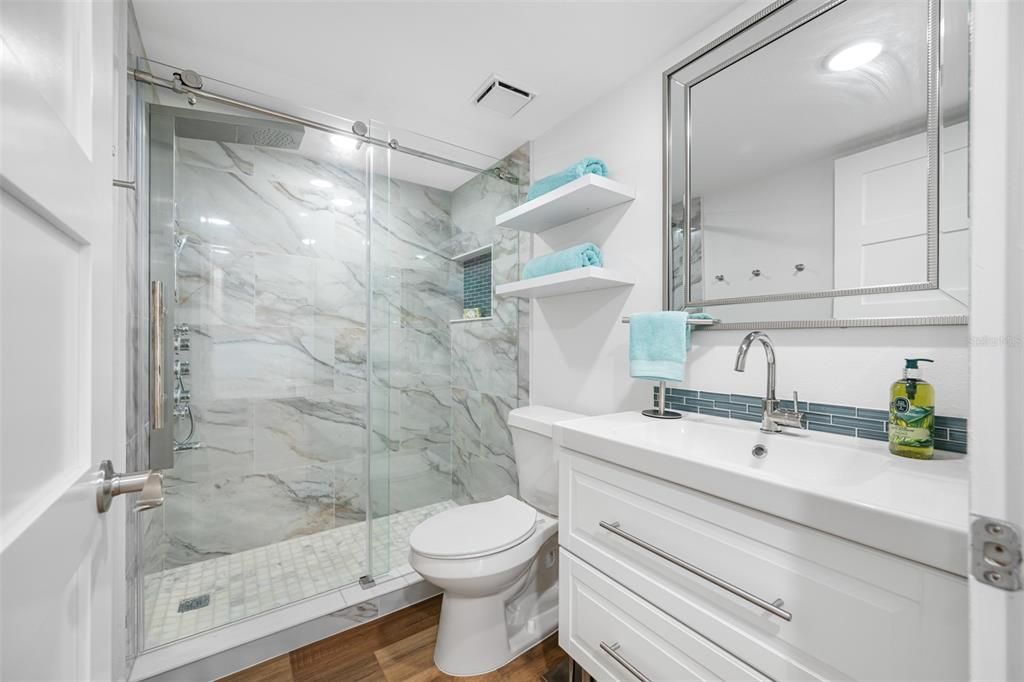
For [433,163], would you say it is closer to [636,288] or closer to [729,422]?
[636,288]

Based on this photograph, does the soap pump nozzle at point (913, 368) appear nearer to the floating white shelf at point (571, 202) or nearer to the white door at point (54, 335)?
the floating white shelf at point (571, 202)

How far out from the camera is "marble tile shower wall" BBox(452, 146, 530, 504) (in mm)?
2289

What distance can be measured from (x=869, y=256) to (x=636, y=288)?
725mm

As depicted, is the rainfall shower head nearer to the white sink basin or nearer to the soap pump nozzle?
the white sink basin

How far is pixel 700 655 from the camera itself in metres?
0.92

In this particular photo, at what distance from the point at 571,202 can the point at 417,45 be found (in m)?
0.80

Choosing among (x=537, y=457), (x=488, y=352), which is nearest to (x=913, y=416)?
(x=537, y=457)

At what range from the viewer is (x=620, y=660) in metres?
1.11

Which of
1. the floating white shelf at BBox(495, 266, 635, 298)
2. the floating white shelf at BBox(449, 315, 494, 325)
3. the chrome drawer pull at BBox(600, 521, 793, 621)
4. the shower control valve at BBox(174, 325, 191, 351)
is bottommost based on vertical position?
the chrome drawer pull at BBox(600, 521, 793, 621)

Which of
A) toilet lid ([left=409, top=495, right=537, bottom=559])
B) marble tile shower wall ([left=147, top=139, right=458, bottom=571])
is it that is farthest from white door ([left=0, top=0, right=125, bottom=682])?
marble tile shower wall ([left=147, top=139, right=458, bottom=571])

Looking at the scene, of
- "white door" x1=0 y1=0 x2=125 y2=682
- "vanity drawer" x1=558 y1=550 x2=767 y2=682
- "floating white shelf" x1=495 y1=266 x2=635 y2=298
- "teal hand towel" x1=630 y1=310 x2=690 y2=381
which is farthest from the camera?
"floating white shelf" x1=495 y1=266 x2=635 y2=298

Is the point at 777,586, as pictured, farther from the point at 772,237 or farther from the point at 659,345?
the point at 772,237

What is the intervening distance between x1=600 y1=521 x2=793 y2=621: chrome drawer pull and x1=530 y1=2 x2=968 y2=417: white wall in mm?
614

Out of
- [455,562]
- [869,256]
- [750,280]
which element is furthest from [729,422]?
[455,562]
